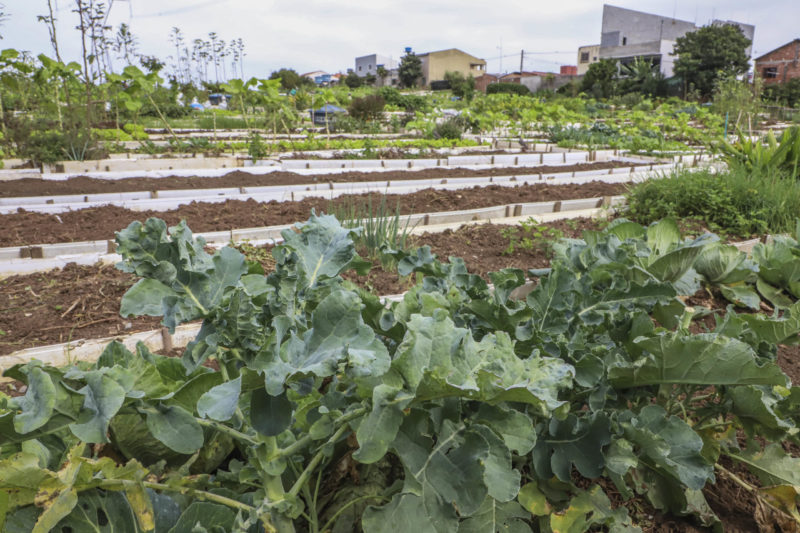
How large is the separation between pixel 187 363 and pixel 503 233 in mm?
3375

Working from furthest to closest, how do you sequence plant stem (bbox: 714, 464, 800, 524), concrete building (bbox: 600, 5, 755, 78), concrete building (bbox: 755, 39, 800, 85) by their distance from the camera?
concrete building (bbox: 600, 5, 755, 78) < concrete building (bbox: 755, 39, 800, 85) < plant stem (bbox: 714, 464, 800, 524)

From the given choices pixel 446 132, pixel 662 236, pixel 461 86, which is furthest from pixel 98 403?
pixel 461 86

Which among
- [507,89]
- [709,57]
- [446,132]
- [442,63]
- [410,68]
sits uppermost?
[442,63]

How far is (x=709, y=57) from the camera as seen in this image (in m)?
34.4

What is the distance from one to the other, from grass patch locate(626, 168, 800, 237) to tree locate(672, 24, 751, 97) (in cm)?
3351

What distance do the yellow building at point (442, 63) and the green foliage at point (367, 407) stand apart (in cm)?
5801

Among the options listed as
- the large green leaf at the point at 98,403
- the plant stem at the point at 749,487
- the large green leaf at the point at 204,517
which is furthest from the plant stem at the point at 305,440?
the plant stem at the point at 749,487

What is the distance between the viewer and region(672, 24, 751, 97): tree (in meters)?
33.7

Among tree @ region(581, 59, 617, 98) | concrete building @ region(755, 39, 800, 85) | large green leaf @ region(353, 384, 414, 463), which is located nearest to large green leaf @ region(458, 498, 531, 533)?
large green leaf @ region(353, 384, 414, 463)

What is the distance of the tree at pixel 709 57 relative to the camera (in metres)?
33.7

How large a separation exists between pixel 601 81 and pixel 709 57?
7.02 meters

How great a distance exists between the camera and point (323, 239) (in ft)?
3.87

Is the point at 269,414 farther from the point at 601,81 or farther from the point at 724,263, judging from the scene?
the point at 601,81

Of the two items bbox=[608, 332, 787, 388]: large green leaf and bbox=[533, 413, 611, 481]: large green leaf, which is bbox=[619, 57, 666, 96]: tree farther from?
bbox=[533, 413, 611, 481]: large green leaf
